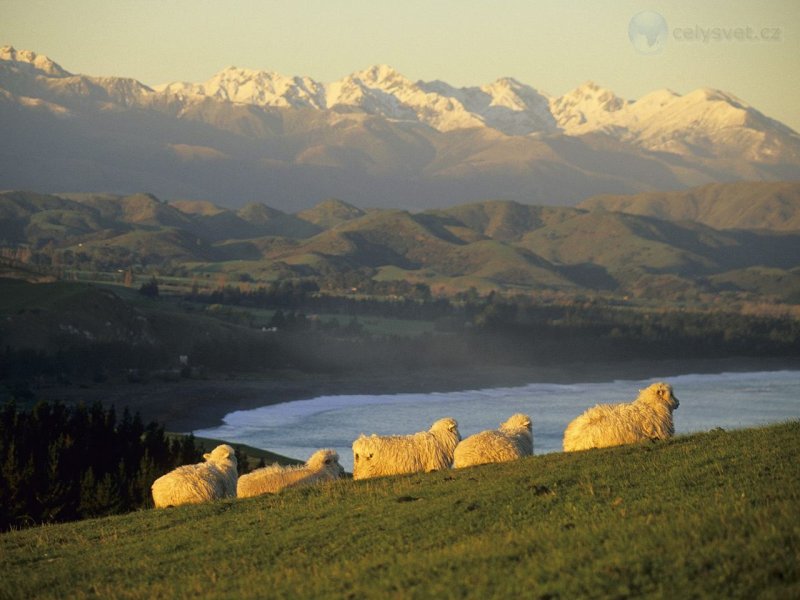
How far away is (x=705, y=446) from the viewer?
2302 centimetres

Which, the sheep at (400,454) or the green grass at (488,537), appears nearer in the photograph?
the green grass at (488,537)

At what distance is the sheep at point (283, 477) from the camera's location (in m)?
26.9

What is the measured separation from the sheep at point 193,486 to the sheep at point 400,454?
9.02 feet

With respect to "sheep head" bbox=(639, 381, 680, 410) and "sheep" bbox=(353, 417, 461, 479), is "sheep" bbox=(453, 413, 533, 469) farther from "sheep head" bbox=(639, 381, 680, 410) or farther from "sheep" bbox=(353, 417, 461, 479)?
"sheep head" bbox=(639, 381, 680, 410)

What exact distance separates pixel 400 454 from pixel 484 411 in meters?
74.9

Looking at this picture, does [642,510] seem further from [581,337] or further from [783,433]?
[581,337]

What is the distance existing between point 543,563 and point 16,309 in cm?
11997

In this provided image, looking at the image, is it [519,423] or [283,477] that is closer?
[283,477]

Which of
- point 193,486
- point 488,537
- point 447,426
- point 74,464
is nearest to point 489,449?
point 447,426

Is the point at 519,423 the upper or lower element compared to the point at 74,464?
upper

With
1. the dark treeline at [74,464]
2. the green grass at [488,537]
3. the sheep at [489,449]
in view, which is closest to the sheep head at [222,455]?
the dark treeline at [74,464]

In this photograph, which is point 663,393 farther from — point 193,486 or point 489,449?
point 193,486

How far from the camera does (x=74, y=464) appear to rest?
131 feet

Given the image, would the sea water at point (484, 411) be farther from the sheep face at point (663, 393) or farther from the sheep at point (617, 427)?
the sheep at point (617, 427)
